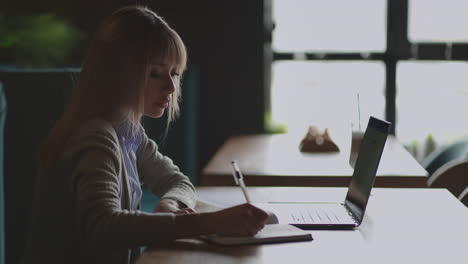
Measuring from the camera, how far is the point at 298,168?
8.30 ft

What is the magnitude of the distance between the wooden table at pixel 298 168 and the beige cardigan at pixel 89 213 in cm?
77

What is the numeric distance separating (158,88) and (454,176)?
5.54ft

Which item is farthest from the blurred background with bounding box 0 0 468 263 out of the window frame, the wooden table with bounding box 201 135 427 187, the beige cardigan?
the beige cardigan

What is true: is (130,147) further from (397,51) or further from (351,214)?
(397,51)

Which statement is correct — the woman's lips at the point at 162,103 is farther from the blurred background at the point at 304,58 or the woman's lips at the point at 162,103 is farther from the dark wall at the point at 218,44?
the dark wall at the point at 218,44

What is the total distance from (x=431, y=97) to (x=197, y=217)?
3.25 meters

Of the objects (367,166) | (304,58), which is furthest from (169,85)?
(304,58)

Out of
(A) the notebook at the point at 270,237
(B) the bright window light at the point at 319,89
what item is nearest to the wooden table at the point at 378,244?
(A) the notebook at the point at 270,237

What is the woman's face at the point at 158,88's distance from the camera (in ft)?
5.31

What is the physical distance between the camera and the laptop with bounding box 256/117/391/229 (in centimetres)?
161

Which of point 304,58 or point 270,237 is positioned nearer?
point 270,237

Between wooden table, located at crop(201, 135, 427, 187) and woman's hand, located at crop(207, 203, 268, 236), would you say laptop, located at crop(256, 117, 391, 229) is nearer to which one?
woman's hand, located at crop(207, 203, 268, 236)

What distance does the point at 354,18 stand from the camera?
170 inches

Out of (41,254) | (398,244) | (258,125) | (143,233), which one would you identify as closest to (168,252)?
(143,233)
